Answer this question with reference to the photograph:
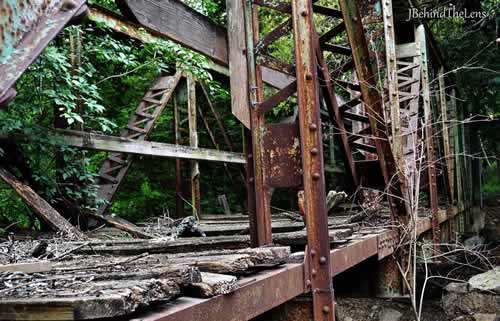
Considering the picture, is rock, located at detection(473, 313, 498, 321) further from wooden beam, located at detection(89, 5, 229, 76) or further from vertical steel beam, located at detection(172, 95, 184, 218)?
vertical steel beam, located at detection(172, 95, 184, 218)

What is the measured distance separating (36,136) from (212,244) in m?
3.54

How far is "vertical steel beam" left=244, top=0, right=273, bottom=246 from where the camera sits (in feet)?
10.5

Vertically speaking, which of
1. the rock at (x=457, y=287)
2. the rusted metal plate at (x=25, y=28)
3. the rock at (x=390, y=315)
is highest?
the rusted metal plate at (x=25, y=28)

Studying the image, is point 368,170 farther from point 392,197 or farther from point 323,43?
point 323,43

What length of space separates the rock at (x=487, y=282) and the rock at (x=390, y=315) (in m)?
0.94

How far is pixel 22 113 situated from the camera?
655cm

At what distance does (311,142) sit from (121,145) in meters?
5.03

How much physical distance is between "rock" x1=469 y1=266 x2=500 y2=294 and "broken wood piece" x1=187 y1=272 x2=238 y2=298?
15.2ft

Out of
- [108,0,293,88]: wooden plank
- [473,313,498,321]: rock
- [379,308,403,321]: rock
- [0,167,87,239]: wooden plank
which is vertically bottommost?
[473,313,498,321]: rock

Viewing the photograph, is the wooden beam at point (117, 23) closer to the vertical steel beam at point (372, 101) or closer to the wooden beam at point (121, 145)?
the wooden beam at point (121, 145)

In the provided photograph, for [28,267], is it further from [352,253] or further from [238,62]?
[352,253]

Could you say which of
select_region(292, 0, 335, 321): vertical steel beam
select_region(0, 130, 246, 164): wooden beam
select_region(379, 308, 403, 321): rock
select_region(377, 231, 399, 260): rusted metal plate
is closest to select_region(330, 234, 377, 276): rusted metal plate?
select_region(377, 231, 399, 260): rusted metal plate

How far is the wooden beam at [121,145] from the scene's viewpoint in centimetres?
672

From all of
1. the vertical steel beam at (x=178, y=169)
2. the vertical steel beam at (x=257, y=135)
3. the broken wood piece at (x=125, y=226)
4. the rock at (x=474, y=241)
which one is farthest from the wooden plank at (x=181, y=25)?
the rock at (x=474, y=241)
